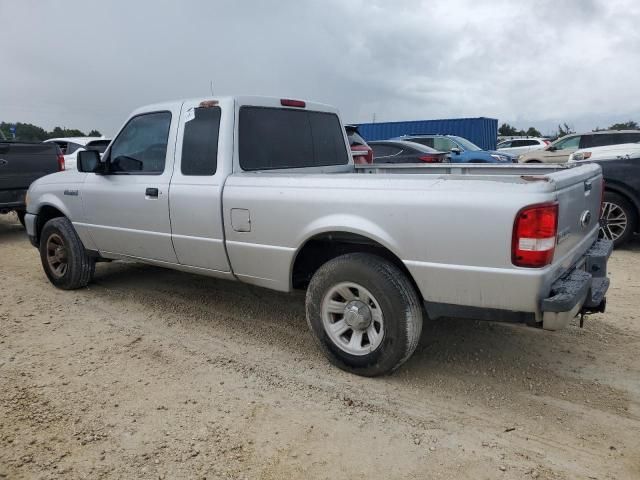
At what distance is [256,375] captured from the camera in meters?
3.50

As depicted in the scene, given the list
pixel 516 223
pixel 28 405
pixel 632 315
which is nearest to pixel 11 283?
pixel 28 405

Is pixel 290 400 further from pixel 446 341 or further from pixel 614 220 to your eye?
pixel 614 220

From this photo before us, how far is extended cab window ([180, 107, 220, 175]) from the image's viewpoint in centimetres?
393

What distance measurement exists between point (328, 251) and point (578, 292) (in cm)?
168

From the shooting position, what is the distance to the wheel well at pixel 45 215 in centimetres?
554

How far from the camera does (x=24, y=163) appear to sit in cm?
845

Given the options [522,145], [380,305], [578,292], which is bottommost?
[380,305]

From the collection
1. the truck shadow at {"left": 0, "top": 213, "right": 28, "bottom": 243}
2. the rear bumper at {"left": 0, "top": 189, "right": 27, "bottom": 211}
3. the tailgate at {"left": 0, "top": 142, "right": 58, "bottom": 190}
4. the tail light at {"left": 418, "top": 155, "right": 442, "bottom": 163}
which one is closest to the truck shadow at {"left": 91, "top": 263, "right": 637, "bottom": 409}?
the rear bumper at {"left": 0, "top": 189, "right": 27, "bottom": 211}

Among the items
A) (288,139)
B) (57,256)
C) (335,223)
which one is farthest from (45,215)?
(335,223)

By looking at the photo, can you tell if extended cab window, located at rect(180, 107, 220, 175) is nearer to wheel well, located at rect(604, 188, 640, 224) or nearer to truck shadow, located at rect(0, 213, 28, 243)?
wheel well, located at rect(604, 188, 640, 224)

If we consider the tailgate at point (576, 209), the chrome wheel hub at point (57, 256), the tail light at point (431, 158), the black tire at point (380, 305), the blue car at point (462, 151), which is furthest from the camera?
the blue car at point (462, 151)

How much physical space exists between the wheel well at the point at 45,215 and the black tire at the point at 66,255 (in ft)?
0.56

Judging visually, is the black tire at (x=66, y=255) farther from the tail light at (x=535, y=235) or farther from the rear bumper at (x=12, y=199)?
the tail light at (x=535, y=235)

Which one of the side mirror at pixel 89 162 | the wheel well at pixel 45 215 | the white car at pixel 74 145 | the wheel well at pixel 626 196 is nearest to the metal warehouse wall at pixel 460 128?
the white car at pixel 74 145
